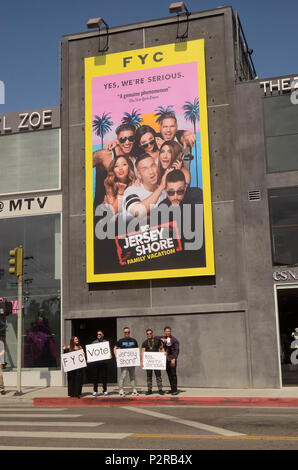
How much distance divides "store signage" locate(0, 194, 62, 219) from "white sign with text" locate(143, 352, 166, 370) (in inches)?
308

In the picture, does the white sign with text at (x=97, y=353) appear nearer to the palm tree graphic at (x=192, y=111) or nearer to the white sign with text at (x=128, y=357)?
the white sign with text at (x=128, y=357)

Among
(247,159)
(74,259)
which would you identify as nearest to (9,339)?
(74,259)

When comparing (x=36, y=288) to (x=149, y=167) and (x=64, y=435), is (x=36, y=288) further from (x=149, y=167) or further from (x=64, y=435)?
(x=64, y=435)

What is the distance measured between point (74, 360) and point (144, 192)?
22.7 feet

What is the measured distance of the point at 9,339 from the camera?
22.5m

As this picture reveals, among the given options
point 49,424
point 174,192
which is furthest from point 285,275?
point 49,424

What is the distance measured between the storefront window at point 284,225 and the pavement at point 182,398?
4.33 meters

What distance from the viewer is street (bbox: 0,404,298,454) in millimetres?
8594

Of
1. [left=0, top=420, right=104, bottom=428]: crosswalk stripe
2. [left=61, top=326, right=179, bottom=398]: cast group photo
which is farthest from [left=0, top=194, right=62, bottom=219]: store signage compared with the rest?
[left=0, top=420, right=104, bottom=428]: crosswalk stripe

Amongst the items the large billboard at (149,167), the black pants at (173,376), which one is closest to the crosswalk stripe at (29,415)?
the black pants at (173,376)

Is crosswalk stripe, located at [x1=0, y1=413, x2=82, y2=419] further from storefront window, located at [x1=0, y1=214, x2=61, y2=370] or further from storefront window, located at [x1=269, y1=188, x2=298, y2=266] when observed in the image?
storefront window, located at [x1=269, y1=188, x2=298, y2=266]

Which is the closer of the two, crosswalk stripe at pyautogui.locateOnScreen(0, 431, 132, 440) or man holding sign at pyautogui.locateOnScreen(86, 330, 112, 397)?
crosswalk stripe at pyautogui.locateOnScreen(0, 431, 132, 440)

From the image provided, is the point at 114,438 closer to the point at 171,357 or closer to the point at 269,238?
the point at 171,357

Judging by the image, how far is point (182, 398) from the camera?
1634 cm
